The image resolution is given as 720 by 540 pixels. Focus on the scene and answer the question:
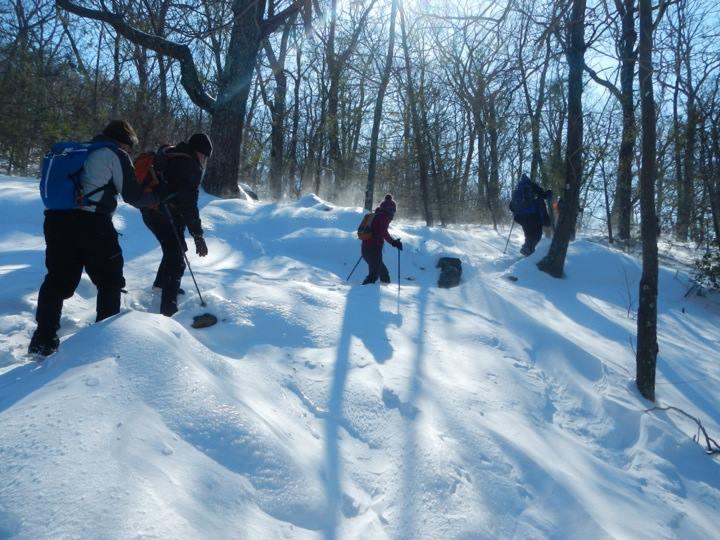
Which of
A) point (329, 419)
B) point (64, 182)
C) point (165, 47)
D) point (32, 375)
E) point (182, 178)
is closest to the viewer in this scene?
point (32, 375)

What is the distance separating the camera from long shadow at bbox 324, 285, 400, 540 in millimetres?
2461

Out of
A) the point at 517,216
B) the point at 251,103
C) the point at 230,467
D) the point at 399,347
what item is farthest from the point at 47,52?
the point at 230,467

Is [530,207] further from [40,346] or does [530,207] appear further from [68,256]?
[40,346]

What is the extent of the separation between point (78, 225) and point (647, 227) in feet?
17.2

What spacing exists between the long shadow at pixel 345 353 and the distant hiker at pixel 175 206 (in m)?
1.65

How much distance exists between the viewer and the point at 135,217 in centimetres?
755

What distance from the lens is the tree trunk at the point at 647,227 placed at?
464cm

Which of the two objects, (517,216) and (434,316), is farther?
(517,216)

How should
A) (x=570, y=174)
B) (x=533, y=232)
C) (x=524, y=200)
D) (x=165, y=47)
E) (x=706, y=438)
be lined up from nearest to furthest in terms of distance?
(x=706, y=438)
(x=570, y=174)
(x=165, y=47)
(x=524, y=200)
(x=533, y=232)

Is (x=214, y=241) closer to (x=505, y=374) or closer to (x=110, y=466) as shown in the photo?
(x=505, y=374)

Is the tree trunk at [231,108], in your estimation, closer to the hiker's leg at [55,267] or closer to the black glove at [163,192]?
the black glove at [163,192]

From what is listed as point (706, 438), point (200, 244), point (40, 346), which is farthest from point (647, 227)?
point (40, 346)

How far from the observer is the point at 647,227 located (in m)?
4.96

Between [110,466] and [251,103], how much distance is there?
89.5ft
